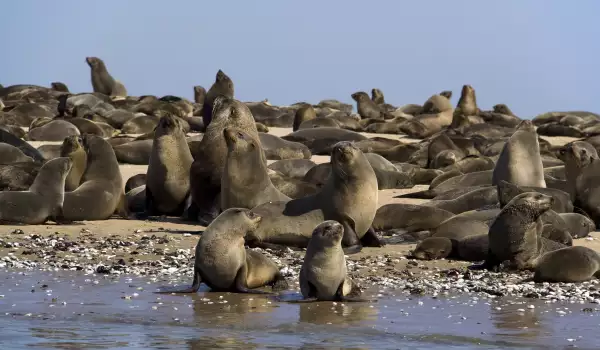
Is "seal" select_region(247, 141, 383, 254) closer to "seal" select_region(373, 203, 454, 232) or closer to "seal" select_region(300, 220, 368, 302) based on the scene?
"seal" select_region(373, 203, 454, 232)

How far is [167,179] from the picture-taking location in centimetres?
1163

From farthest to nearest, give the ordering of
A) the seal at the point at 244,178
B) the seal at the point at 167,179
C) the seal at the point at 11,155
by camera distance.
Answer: the seal at the point at 11,155 → the seal at the point at 167,179 → the seal at the point at 244,178

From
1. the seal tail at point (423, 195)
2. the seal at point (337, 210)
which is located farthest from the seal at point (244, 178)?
the seal tail at point (423, 195)

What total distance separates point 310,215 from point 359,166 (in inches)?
24.8

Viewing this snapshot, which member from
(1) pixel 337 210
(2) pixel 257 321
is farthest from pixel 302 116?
(2) pixel 257 321

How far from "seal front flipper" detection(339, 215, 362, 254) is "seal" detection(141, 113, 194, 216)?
2.54 m

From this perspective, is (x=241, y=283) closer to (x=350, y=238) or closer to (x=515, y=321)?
(x=515, y=321)

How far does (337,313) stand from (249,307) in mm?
539

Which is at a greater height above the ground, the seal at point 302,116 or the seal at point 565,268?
the seal at point 302,116

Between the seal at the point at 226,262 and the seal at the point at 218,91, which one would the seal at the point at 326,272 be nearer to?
the seal at the point at 226,262

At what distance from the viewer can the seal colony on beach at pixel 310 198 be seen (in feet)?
25.1

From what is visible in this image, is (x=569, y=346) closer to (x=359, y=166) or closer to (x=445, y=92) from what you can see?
(x=359, y=166)

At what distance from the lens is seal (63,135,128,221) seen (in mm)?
10891

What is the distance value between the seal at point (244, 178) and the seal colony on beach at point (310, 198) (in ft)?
0.04
